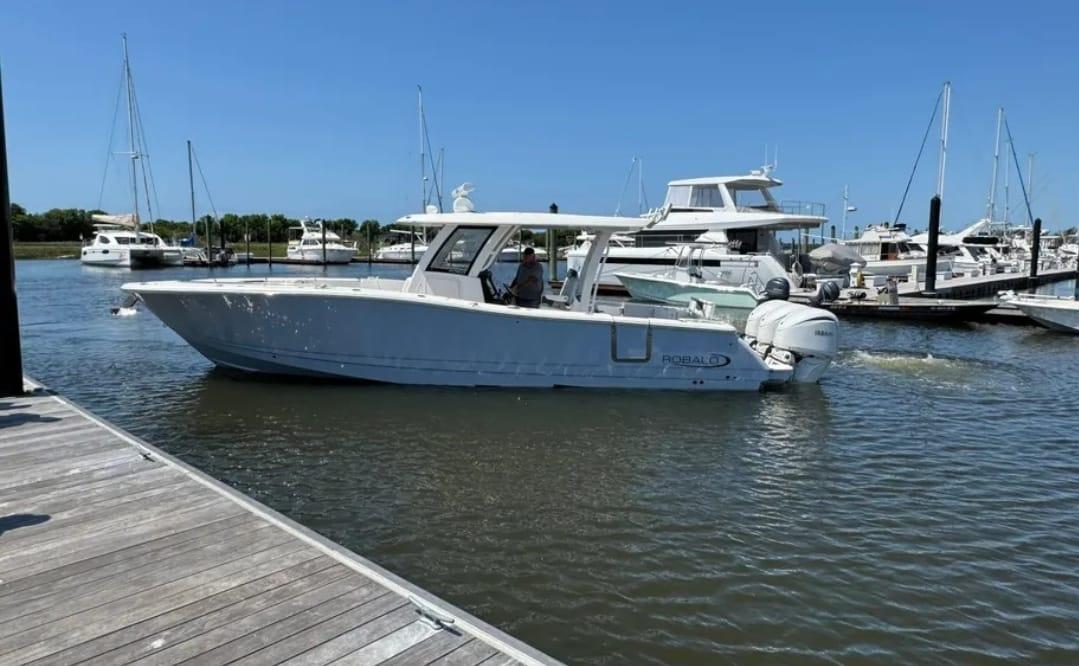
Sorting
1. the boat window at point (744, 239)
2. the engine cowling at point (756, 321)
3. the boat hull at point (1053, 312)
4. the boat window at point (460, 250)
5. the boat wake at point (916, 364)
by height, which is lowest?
the boat wake at point (916, 364)

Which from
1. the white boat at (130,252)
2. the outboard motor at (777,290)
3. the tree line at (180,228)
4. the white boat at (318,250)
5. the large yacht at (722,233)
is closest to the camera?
the outboard motor at (777,290)

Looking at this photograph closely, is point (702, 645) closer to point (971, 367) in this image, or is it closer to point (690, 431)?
point (690, 431)

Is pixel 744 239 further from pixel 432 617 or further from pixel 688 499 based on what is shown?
pixel 432 617

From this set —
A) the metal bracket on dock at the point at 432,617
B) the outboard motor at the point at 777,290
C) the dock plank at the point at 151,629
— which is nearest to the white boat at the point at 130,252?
the outboard motor at the point at 777,290

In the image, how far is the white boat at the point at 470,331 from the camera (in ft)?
34.5

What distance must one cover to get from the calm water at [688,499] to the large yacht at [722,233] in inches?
511

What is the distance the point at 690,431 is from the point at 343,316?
16.7ft

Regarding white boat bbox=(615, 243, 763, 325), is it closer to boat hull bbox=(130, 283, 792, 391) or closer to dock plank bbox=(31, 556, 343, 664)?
boat hull bbox=(130, 283, 792, 391)

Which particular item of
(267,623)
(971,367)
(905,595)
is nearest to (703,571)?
(905,595)

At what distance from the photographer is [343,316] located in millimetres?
10492

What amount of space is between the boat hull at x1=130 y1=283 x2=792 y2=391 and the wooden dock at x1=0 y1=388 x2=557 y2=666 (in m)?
5.34

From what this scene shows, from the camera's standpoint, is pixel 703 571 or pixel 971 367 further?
pixel 971 367

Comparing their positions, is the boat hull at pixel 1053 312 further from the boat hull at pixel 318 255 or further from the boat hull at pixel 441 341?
the boat hull at pixel 318 255

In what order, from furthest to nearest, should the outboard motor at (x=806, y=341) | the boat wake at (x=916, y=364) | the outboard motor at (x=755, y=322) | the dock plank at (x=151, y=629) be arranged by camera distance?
the boat wake at (x=916, y=364) < the outboard motor at (x=755, y=322) < the outboard motor at (x=806, y=341) < the dock plank at (x=151, y=629)
